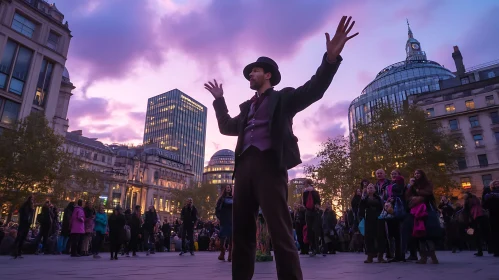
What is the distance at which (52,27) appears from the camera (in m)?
42.4

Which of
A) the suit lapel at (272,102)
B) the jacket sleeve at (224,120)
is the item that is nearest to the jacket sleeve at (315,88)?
the suit lapel at (272,102)

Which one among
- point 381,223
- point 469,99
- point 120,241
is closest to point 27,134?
point 120,241

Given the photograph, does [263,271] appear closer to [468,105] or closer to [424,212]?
[424,212]

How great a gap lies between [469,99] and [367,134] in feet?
89.1

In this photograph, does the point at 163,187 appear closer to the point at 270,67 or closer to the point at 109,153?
the point at 109,153

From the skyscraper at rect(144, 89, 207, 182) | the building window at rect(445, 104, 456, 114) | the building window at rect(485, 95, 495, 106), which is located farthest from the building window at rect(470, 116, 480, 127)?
the skyscraper at rect(144, 89, 207, 182)

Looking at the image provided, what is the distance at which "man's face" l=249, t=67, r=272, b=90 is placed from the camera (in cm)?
321

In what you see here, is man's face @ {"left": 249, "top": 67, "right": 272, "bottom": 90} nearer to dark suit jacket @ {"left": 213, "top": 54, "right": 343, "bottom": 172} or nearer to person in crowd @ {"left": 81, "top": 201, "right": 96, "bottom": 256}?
dark suit jacket @ {"left": 213, "top": 54, "right": 343, "bottom": 172}

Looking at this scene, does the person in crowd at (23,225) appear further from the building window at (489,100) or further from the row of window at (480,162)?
the building window at (489,100)

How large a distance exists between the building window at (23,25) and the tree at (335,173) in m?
38.7

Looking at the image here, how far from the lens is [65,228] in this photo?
14.1m

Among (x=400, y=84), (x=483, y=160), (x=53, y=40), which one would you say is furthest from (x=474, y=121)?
(x=53, y=40)

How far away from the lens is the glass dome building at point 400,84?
251ft

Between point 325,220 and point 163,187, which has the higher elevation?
point 163,187
